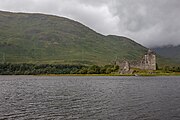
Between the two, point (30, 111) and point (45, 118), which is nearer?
point (45, 118)

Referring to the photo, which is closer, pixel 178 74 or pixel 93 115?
pixel 93 115

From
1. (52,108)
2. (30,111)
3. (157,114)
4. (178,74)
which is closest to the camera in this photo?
(157,114)

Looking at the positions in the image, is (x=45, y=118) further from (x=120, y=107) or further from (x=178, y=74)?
(x=178, y=74)

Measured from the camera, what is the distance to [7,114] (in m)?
43.1

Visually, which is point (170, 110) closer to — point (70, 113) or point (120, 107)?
point (120, 107)

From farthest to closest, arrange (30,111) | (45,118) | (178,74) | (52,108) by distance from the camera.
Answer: (178,74), (52,108), (30,111), (45,118)

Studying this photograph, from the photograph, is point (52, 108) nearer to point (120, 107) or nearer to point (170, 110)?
point (120, 107)

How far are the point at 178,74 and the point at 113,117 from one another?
552ft

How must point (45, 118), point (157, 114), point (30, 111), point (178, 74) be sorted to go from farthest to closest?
point (178, 74) → point (30, 111) → point (157, 114) → point (45, 118)

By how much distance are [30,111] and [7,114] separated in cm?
381

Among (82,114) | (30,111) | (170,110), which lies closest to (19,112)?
(30,111)

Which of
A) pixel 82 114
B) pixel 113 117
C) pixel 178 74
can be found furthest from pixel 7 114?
pixel 178 74

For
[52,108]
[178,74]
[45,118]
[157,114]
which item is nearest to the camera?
[45,118]

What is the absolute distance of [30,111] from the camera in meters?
45.8
